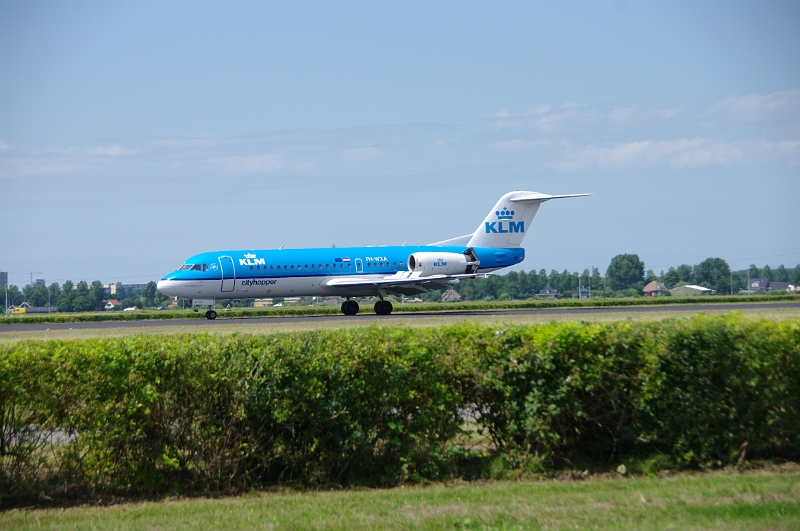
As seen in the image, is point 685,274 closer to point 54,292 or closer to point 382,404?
point 54,292

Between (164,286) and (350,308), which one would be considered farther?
(350,308)

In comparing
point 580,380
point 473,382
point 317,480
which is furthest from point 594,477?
point 317,480

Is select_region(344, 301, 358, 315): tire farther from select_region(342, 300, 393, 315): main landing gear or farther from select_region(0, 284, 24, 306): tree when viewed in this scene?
select_region(0, 284, 24, 306): tree

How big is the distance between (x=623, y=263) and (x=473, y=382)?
12404cm

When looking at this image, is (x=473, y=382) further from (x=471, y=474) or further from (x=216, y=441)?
(x=216, y=441)

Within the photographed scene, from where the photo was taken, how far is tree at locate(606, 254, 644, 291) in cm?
12475

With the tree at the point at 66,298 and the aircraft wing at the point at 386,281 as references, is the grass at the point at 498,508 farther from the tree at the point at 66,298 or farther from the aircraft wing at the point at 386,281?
the tree at the point at 66,298

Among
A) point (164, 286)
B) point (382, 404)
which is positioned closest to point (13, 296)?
point (164, 286)

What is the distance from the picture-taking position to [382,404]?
7.92 meters

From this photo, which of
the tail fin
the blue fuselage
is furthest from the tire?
the tail fin

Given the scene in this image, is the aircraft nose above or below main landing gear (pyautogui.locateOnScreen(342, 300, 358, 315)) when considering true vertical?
above

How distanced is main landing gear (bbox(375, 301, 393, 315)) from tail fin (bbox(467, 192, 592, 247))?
632 centimetres

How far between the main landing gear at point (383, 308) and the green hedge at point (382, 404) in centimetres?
2945

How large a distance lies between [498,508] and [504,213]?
35579mm
